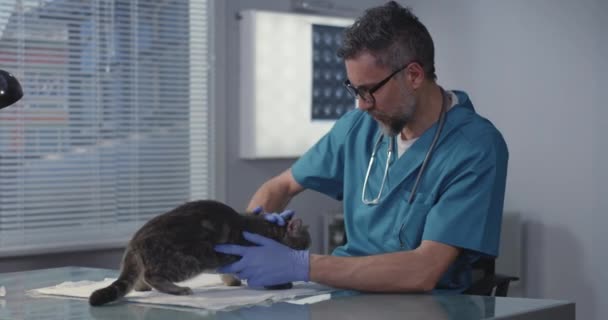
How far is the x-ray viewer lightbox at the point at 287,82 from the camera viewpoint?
12.4ft

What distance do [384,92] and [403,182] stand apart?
0.22 metres

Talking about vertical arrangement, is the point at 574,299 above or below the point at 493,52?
below

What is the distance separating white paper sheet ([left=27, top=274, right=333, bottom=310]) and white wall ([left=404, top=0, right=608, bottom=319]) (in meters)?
1.91

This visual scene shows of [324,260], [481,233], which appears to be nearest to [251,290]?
[324,260]

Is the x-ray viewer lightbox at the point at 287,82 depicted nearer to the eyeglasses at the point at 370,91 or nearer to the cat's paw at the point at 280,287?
the eyeglasses at the point at 370,91

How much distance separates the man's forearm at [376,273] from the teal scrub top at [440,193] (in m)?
0.11

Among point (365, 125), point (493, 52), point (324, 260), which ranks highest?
point (493, 52)

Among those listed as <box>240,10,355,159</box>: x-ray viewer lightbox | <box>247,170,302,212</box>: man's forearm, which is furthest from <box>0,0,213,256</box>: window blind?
<box>247,170,302,212</box>: man's forearm

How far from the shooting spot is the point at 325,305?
1.71 m

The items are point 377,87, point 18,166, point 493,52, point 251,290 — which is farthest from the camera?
point 493,52

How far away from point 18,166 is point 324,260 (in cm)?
169

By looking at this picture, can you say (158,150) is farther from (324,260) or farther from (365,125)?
(324,260)

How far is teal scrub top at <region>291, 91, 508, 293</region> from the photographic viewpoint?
200 cm

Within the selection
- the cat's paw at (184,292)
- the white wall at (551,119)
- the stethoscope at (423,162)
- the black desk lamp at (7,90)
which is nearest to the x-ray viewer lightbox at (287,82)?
the white wall at (551,119)
